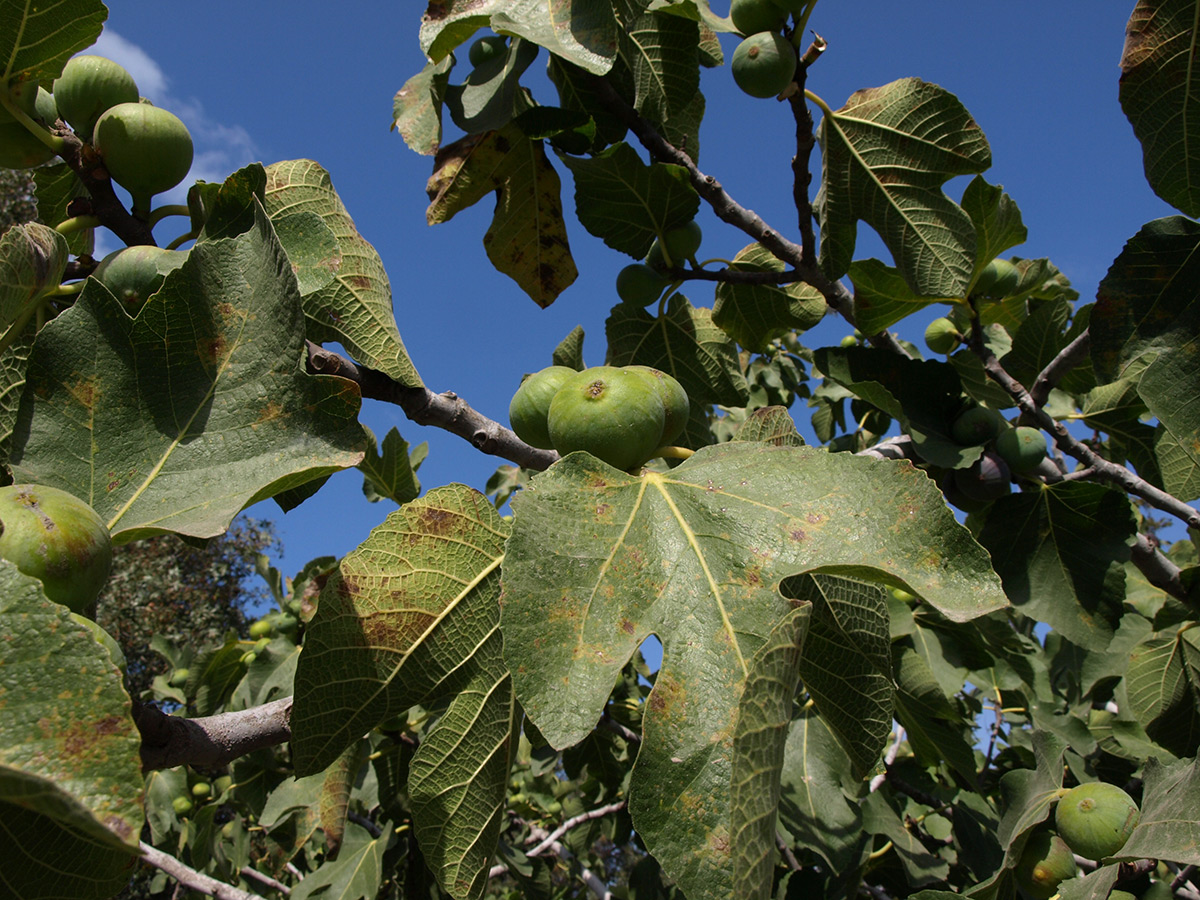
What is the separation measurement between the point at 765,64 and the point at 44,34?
1.42m

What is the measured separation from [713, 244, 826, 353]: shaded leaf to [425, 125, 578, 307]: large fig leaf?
24.5 inches

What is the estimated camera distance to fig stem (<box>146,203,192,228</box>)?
1258 millimetres

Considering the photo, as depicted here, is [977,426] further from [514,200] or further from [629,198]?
[514,200]

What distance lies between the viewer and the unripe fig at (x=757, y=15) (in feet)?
5.96

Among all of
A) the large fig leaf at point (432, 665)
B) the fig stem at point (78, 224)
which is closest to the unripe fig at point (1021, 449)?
the large fig leaf at point (432, 665)

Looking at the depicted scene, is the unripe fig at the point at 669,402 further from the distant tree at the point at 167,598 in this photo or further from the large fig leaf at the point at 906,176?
the distant tree at the point at 167,598

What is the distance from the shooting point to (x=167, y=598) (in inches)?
508

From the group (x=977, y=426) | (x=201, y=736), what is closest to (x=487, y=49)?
(x=977, y=426)

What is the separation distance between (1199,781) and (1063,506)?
0.86 m

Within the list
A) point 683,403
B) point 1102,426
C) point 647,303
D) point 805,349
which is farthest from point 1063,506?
point 805,349

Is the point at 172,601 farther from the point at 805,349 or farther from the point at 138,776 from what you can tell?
the point at 138,776

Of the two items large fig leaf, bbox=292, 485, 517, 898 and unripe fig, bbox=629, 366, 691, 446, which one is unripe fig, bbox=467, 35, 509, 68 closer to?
unripe fig, bbox=629, 366, 691, 446

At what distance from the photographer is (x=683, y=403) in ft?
4.14

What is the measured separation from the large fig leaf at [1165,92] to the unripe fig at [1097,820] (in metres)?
1.39
